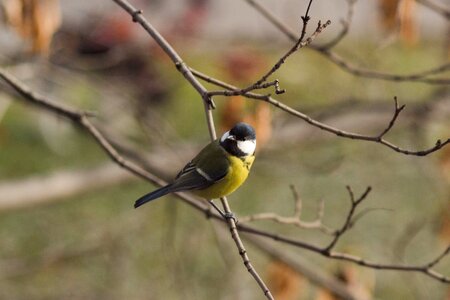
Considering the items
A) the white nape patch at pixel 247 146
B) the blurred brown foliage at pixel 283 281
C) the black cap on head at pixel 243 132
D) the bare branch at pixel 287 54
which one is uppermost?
the bare branch at pixel 287 54

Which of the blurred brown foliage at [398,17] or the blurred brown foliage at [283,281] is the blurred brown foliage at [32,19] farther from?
the blurred brown foliage at [283,281]

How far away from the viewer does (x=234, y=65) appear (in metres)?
9.41

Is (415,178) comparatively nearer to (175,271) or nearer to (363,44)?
(363,44)

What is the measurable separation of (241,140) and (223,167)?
0.12 m

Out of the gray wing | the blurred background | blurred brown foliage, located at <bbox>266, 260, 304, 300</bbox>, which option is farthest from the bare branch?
blurred brown foliage, located at <bbox>266, 260, 304, 300</bbox>

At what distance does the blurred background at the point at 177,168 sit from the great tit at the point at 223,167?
1.79ft

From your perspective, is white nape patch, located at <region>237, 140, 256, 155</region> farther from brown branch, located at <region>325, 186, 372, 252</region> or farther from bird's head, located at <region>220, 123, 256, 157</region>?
brown branch, located at <region>325, 186, 372, 252</region>

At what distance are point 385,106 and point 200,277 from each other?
10.7 ft

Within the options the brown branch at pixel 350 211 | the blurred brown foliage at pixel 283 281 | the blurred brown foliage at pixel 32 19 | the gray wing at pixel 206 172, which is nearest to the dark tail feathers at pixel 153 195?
the gray wing at pixel 206 172

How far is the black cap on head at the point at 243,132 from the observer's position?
2.86 m

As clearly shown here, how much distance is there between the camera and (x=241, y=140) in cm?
288

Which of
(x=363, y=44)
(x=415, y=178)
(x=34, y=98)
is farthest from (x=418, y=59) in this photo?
(x=34, y=98)

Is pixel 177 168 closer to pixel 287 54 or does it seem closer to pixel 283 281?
pixel 283 281

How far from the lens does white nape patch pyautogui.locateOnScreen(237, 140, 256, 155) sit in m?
2.87
